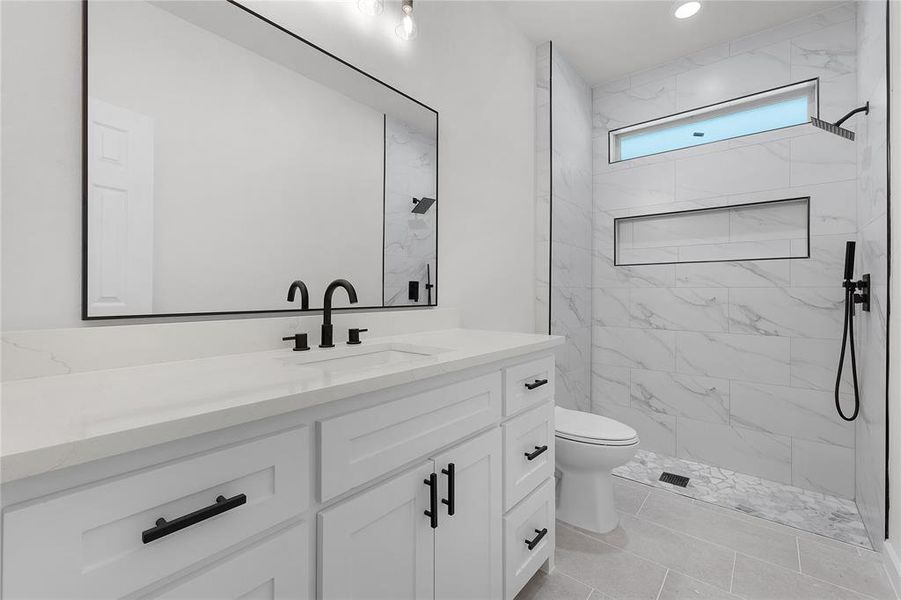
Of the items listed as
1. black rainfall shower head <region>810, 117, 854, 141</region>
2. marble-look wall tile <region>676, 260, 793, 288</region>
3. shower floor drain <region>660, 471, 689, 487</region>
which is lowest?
shower floor drain <region>660, 471, 689, 487</region>

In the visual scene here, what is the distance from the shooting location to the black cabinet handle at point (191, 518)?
1.87ft

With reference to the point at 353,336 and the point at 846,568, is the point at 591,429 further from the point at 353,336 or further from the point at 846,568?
the point at 353,336

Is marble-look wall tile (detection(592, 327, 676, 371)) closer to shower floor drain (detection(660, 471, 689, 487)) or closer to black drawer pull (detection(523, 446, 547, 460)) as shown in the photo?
shower floor drain (detection(660, 471, 689, 487))

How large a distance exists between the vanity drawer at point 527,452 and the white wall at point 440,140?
696 mm

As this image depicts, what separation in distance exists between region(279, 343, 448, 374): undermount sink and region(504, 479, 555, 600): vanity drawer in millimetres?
600

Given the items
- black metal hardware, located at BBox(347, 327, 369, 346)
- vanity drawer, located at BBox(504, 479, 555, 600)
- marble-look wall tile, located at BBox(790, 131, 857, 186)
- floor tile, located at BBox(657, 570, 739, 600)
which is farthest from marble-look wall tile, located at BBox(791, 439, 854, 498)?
black metal hardware, located at BBox(347, 327, 369, 346)

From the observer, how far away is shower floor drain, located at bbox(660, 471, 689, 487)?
2.42 m

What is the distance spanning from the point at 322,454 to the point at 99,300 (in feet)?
2.22

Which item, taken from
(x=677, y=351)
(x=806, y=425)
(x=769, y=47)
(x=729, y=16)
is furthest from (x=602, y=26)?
(x=806, y=425)

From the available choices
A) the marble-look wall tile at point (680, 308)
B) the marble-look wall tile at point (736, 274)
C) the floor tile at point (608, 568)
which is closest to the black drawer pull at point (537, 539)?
the floor tile at point (608, 568)

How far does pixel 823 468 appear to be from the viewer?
2.32m

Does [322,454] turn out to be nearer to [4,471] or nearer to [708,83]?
[4,471]

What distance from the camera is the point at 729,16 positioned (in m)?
2.37

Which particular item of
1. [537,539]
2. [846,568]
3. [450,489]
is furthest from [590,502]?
[450,489]
